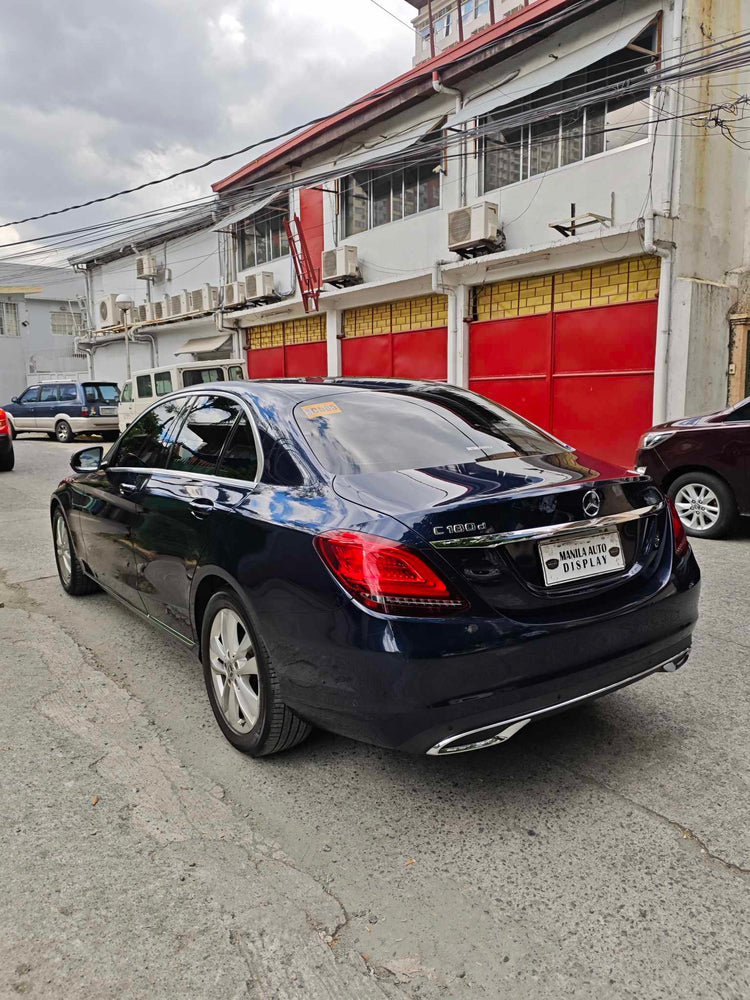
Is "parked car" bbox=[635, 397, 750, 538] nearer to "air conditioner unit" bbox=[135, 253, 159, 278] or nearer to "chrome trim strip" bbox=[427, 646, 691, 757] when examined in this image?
"chrome trim strip" bbox=[427, 646, 691, 757]

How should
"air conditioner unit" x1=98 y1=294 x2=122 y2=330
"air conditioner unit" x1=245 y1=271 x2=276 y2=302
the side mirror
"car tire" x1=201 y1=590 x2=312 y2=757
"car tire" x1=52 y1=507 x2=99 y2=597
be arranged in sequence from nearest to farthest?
"car tire" x1=201 y1=590 x2=312 y2=757
the side mirror
"car tire" x1=52 y1=507 x2=99 y2=597
"air conditioner unit" x1=245 y1=271 x2=276 y2=302
"air conditioner unit" x1=98 y1=294 x2=122 y2=330

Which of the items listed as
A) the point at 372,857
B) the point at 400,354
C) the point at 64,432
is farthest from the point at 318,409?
the point at 64,432

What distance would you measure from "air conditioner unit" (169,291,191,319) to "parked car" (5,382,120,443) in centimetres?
363

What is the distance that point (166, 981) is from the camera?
1875 mm

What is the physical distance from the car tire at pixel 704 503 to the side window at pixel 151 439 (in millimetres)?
5061

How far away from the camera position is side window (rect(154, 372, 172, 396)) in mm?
17659

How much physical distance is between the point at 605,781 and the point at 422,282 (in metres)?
13.3

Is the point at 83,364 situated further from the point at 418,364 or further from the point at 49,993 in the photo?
the point at 49,993

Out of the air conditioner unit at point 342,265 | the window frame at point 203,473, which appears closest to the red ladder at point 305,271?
the air conditioner unit at point 342,265

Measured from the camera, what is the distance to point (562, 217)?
39.5ft

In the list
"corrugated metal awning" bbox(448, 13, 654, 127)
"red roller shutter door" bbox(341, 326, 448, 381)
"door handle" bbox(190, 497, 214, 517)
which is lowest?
"door handle" bbox(190, 497, 214, 517)

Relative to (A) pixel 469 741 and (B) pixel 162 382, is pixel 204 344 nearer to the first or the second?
(B) pixel 162 382

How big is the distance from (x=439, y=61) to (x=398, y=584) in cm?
1403

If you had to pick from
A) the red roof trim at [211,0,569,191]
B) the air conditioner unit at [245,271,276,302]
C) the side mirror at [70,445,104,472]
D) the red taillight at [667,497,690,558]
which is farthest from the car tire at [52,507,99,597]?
the air conditioner unit at [245,271,276,302]
